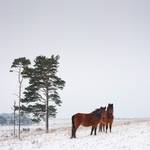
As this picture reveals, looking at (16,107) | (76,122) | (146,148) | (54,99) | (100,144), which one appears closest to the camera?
(146,148)

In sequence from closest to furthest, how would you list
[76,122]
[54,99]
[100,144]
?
[100,144]
[76,122]
[54,99]

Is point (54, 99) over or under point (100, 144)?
over

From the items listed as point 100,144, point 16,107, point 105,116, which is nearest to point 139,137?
point 100,144

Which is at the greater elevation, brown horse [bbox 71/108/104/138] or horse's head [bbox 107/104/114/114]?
horse's head [bbox 107/104/114/114]

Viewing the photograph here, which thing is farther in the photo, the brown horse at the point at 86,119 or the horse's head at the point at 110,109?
the horse's head at the point at 110,109

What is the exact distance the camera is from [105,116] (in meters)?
25.4

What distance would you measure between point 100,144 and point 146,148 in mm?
3058

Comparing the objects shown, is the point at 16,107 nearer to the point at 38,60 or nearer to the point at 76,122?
the point at 38,60

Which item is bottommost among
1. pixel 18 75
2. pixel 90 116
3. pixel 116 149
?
pixel 116 149

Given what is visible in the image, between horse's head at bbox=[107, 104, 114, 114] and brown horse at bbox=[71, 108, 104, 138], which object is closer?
brown horse at bbox=[71, 108, 104, 138]

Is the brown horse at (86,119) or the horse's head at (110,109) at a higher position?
the horse's head at (110,109)

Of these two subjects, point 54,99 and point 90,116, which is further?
point 54,99

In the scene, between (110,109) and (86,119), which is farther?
(110,109)

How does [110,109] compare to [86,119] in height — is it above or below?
above
